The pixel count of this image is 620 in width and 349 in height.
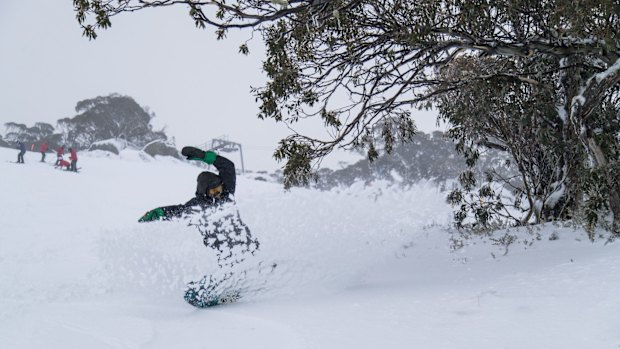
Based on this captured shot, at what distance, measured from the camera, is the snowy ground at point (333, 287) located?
9.78 ft

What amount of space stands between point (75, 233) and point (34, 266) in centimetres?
427

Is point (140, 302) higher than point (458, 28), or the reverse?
point (458, 28)

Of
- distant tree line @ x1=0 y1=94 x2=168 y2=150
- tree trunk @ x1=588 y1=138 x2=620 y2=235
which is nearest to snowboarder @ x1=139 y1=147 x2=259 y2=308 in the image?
tree trunk @ x1=588 y1=138 x2=620 y2=235

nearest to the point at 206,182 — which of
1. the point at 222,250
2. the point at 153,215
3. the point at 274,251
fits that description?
the point at 153,215

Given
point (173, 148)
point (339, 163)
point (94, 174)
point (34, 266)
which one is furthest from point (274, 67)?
point (173, 148)

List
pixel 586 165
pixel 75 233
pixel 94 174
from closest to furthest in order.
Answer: pixel 586 165 → pixel 75 233 → pixel 94 174

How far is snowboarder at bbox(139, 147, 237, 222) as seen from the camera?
4922 millimetres

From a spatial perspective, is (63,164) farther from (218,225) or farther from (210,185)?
(218,225)

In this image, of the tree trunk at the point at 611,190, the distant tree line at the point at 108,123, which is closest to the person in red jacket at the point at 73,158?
the tree trunk at the point at 611,190

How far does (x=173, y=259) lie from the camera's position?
5184 millimetres

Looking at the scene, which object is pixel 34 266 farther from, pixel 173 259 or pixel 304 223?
pixel 304 223

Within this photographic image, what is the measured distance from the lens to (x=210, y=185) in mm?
5004

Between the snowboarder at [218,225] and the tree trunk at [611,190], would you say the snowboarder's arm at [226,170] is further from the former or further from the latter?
the tree trunk at [611,190]

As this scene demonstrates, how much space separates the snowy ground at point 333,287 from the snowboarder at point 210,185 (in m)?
0.26
